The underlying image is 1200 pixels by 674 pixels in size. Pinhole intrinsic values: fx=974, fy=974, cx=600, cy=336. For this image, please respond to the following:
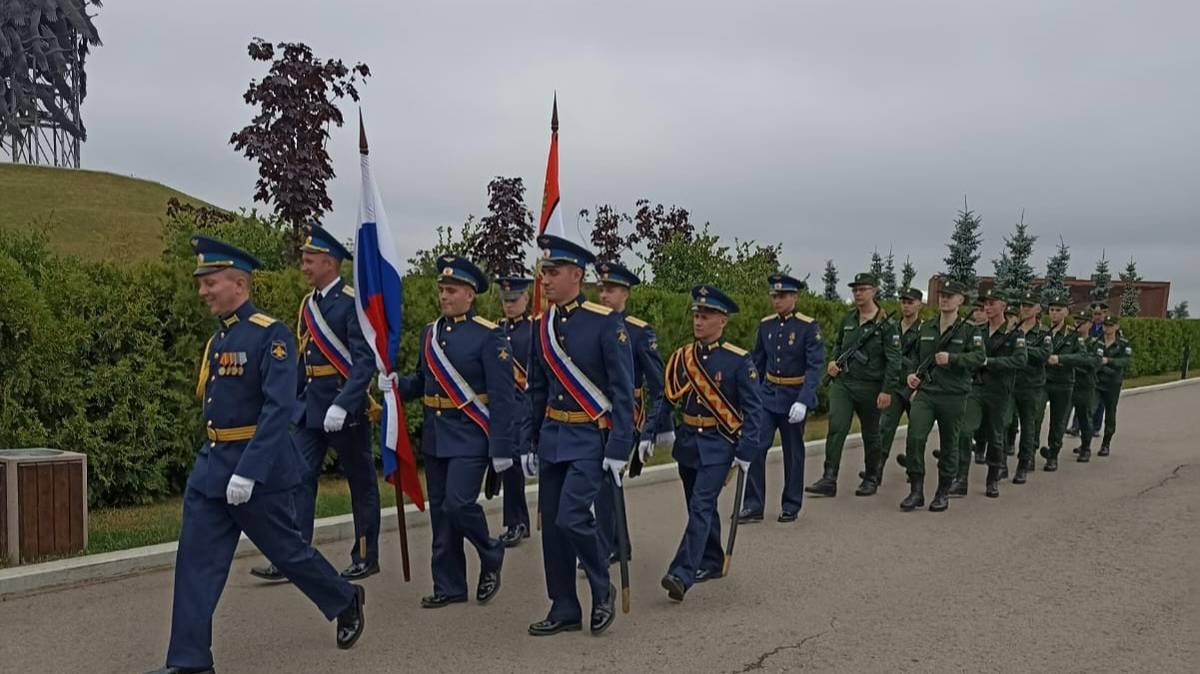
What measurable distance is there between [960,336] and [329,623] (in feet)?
20.6

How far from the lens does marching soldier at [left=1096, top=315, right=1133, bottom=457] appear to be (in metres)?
12.8

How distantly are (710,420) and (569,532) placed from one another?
1.38m

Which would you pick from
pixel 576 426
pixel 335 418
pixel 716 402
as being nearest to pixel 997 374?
pixel 716 402

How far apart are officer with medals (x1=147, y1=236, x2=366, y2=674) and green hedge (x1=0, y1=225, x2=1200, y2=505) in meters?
2.91

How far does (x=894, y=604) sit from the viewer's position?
5738 millimetres

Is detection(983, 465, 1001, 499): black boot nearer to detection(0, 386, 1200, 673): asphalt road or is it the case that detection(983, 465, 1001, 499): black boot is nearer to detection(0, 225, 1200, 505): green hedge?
detection(0, 386, 1200, 673): asphalt road

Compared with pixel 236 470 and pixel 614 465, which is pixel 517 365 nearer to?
pixel 614 465

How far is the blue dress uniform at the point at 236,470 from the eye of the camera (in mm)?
4223

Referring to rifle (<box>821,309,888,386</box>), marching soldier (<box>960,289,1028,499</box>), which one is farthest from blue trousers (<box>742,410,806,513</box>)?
marching soldier (<box>960,289,1028,499</box>)

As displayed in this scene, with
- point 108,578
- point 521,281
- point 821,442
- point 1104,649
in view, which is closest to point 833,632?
point 1104,649

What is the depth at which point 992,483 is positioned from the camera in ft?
31.3

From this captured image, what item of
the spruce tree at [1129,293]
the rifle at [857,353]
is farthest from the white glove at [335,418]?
the spruce tree at [1129,293]

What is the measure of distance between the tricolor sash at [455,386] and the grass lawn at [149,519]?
7.69 ft

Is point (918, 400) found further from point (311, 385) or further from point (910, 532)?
point (311, 385)
